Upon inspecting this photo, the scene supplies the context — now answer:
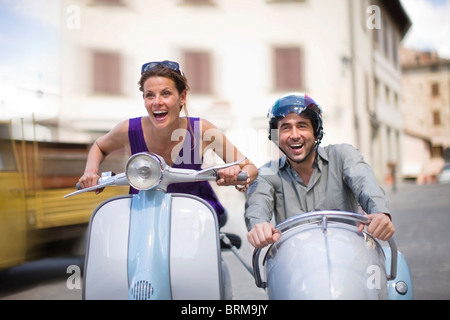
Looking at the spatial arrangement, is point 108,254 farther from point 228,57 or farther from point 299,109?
point 228,57

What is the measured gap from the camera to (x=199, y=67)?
15.4 metres

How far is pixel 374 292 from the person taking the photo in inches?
69.9

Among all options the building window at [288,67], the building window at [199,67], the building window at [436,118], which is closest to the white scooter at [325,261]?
the building window at [199,67]

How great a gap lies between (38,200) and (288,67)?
12.7 meters

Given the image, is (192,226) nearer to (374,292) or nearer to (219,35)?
(374,292)

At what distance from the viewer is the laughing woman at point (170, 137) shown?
2.36 m

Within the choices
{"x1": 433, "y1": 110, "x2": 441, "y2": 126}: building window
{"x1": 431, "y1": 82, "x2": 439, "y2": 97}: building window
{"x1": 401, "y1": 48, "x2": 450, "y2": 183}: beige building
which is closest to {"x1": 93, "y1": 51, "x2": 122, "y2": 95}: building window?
{"x1": 401, "y1": 48, "x2": 450, "y2": 183}: beige building

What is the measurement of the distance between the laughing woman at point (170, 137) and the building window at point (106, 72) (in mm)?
12393

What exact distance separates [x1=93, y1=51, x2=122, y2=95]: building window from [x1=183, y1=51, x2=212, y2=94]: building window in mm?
2115

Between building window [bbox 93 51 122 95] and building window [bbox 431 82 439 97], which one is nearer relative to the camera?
building window [bbox 93 51 122 95]

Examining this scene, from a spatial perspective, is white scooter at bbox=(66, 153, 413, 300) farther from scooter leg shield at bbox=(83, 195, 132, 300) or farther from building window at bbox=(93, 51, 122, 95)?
building window at bbox=(93, 51, 122, 95)

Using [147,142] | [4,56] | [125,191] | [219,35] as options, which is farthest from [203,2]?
[147,142]

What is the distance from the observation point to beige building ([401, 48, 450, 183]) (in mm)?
35469

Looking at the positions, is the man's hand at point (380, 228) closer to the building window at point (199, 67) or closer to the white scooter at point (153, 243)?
the white scooter at point (153, 243)
